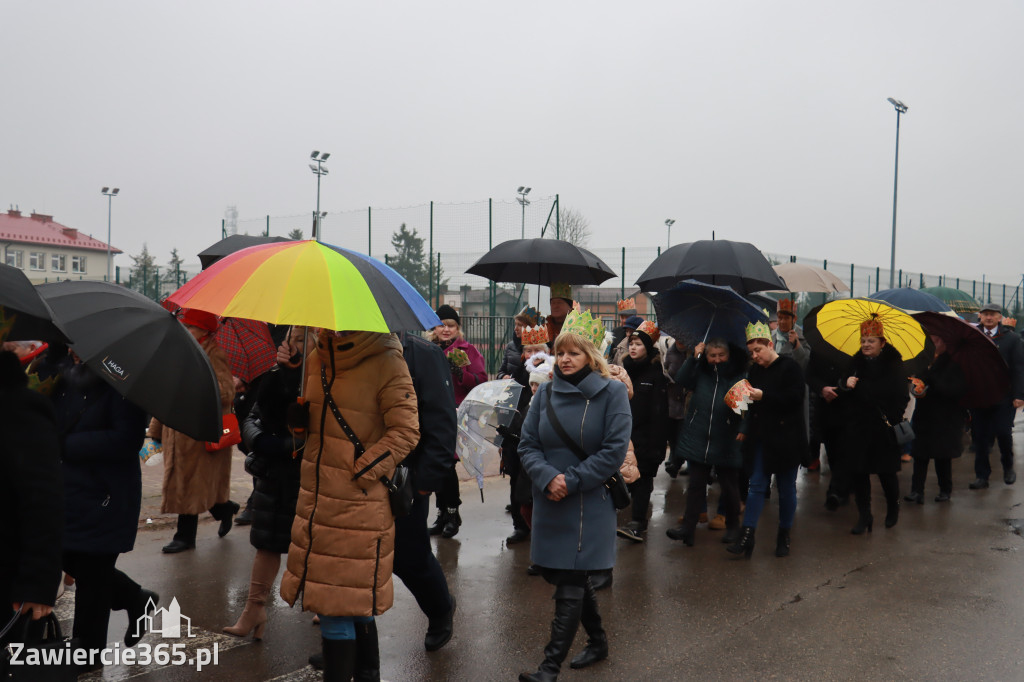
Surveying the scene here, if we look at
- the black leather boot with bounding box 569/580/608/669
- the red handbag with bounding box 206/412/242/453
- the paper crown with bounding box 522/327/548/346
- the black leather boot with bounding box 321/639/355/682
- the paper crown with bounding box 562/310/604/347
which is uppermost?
the paper crown with bounding box 562/310/604/347

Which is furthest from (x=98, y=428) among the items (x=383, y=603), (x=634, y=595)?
(x=634, y=595)

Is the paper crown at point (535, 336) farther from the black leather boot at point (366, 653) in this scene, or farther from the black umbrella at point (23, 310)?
the black umbrella at point (23, 310)

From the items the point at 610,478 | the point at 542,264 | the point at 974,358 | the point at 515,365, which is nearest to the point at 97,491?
the point at 610,478

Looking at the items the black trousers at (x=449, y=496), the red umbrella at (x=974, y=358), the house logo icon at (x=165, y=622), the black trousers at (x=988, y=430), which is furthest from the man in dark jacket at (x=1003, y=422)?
the house logo icon at (x=165, y=622)

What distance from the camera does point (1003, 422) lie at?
10.5m

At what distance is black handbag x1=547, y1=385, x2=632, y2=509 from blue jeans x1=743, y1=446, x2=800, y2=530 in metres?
2.71

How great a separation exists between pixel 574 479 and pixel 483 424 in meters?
1.79

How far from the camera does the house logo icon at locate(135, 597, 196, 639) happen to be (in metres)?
4.85

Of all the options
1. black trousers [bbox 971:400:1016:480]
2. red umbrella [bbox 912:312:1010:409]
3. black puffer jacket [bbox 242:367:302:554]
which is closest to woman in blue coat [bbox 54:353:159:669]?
black puffer jacket [bbox 242:367:302:554]

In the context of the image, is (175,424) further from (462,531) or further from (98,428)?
(462,531)

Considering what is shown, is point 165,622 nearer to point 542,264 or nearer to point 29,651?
point 29,651

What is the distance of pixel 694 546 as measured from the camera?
7.56m

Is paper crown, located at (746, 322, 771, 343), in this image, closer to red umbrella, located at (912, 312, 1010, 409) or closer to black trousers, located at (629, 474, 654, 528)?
black trousers, located at (629, 474, 654, 528)

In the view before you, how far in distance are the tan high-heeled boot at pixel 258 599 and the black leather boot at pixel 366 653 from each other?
1234mm
